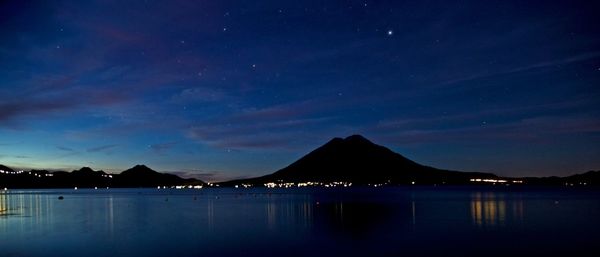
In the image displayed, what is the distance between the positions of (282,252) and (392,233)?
12.7 m

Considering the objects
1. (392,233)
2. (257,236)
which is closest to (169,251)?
(257,236)

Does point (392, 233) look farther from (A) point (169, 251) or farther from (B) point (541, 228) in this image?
(A) point (169, 251)

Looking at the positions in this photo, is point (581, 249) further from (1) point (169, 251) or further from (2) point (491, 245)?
(1) point (169, 251)

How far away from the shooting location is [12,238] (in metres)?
39.4

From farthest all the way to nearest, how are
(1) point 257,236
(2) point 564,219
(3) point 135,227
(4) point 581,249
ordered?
(2) point 564,219
(3) point 135,227
(1) point 257,236
(4) point 581,249

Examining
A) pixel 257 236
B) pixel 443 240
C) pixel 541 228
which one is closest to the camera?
pixel 443 240

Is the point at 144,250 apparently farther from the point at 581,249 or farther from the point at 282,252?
the point at 581,249

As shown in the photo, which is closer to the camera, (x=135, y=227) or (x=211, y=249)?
(x=211, y=249)

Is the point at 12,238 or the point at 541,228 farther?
the point at 541,228

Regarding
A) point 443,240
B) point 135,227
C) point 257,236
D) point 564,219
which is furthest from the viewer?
point 564,219

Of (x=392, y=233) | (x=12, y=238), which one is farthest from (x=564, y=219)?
(x=12, y=238)

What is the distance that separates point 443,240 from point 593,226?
61.0 feet

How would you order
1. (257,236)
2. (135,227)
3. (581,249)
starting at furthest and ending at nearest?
1. (135,227)
2. (257,236)
3. (581,249)

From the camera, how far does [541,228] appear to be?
4606 centimetres
